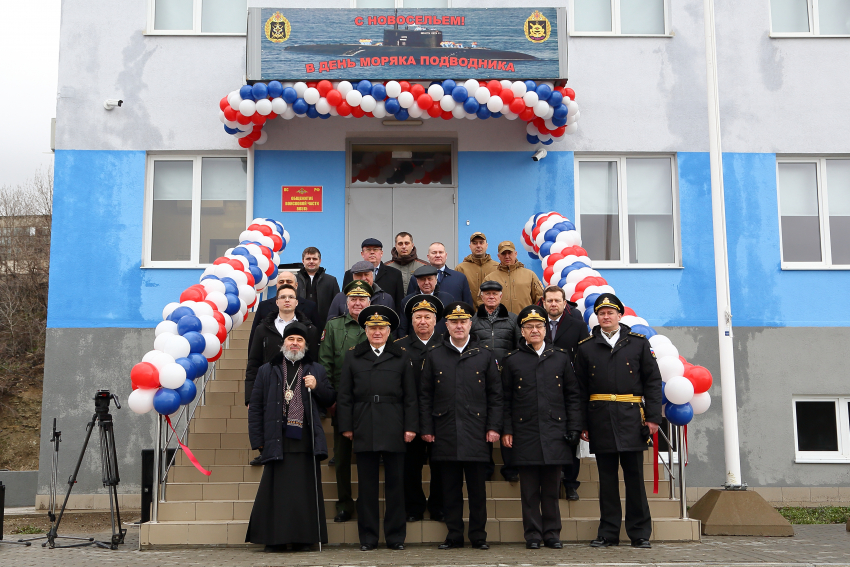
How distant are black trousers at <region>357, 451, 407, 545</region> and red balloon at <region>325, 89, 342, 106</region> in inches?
207

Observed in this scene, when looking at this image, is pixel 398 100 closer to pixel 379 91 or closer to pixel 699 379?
pixel 379 91

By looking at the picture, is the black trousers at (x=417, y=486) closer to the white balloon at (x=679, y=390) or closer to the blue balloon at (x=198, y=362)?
the blue balloon at (x=198, y=362)

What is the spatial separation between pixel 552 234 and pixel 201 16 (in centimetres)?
639

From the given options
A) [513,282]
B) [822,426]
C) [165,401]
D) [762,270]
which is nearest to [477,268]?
[513,282]

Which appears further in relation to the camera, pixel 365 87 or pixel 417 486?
pixel 365 87

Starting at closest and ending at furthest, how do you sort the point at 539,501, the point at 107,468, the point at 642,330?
1. the point at 539,501
2. the point at 642,330
3. the point at 107,468

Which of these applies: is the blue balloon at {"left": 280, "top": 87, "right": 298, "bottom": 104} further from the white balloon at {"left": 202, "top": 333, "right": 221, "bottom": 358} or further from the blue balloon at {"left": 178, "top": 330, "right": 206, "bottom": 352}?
the blue balloon at {"left": 178, "top": 330, "right": 206, "bottom": 352}

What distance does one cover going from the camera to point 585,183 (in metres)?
12.7

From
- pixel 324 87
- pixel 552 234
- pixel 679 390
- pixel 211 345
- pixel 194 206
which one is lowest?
pixel 679 390

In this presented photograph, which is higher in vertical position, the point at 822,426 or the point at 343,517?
the point at 822,426

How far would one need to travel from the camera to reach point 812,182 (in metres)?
12.7

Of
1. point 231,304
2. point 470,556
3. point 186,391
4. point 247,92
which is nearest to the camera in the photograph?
point 470,556

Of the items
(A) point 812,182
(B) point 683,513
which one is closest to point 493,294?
(B) point 683,513

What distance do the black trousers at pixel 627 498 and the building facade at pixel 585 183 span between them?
4.84 m
